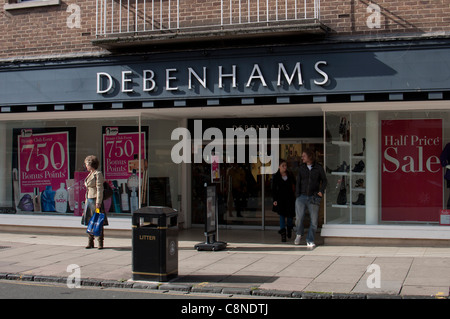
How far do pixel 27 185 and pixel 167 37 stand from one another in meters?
5.87

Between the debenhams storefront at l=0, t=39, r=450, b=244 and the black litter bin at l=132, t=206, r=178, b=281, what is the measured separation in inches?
153

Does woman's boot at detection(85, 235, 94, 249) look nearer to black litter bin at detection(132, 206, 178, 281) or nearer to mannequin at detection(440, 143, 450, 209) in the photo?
black litter bin at detection(132, 206, 178, 281)

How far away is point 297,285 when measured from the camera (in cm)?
820

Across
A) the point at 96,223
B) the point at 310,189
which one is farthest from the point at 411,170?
the point at 96,223

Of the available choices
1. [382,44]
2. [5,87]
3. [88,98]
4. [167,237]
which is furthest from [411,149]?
[5,87]

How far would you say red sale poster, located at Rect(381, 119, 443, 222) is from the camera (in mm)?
11719

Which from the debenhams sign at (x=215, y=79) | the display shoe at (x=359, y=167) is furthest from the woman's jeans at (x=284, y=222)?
the debenhams sign at (x=215, y=79)

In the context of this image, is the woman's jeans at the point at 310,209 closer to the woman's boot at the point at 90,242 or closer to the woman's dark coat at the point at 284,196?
the woman's dark coat at the point at 284,196

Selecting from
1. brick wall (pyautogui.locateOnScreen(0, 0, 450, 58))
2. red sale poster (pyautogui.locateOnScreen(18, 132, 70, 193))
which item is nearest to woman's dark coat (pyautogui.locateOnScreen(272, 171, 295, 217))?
brick wall (pyautogui.locateOnScreen(0, 0, 450, 58))

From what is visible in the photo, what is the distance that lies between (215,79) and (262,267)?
166 inches

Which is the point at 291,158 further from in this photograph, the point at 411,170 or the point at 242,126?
the point at 411,170

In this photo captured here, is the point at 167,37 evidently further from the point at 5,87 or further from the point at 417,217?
the point at 417,217

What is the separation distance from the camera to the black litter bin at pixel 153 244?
8.46 meters

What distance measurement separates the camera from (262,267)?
9648 mm
